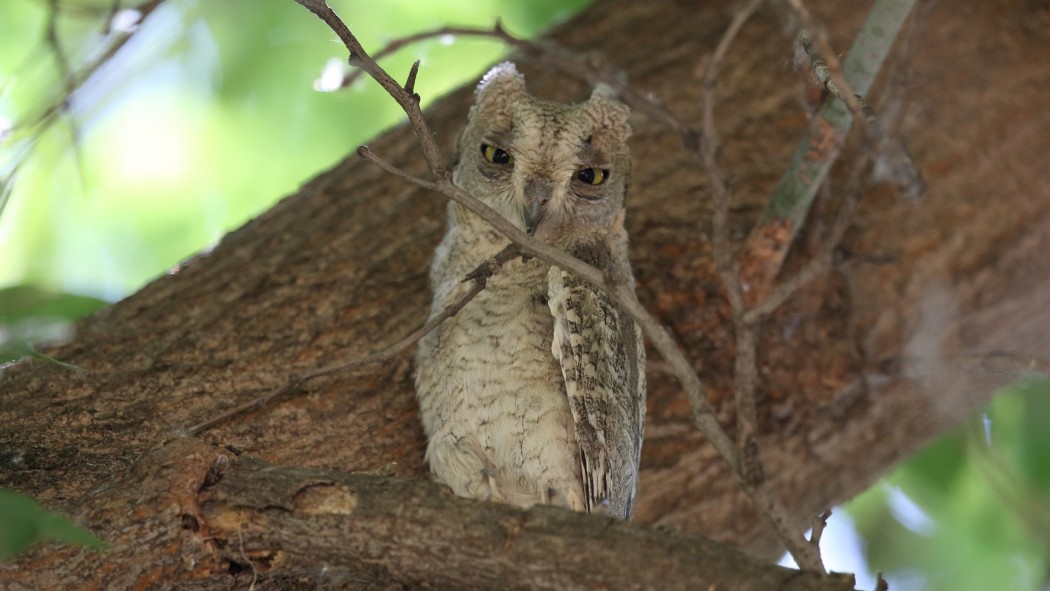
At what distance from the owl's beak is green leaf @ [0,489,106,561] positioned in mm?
1809

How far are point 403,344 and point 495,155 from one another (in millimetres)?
1071

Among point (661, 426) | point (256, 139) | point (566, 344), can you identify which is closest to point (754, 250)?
point (661, 426)

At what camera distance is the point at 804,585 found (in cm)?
182

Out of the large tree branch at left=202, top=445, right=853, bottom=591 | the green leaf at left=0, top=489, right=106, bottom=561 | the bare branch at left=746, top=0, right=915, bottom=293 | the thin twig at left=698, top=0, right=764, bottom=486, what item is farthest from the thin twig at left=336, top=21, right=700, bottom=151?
the green leaf at left=0, top=489, right=106, bottom=561

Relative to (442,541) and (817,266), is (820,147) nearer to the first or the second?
(817,266)

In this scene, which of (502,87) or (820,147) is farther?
(502,87)

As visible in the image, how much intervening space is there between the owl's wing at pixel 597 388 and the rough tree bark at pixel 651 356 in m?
0.43

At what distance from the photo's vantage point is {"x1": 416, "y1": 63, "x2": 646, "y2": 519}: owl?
2.69 m

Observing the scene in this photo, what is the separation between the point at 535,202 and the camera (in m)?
3.16

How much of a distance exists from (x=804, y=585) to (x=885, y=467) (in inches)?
87.7

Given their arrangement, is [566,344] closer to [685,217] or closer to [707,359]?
[707,359]

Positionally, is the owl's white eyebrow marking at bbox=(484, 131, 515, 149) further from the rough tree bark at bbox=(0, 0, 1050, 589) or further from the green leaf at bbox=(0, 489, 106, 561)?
the green leaf at bbox=(0, 489, 106, 561)

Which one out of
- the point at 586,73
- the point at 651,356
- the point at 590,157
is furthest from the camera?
the point at 651,356

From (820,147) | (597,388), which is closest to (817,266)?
(820,147)
